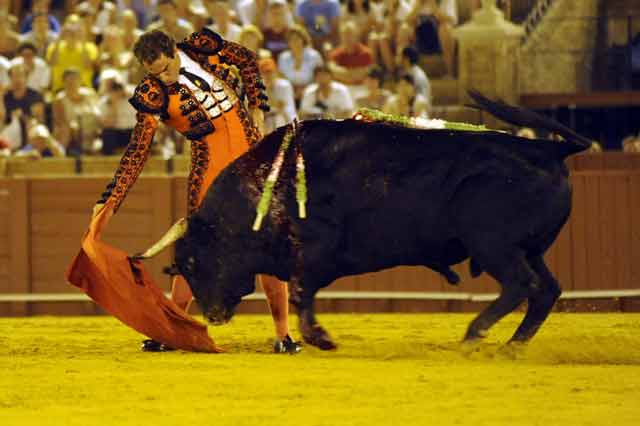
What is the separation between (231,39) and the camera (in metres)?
12.5

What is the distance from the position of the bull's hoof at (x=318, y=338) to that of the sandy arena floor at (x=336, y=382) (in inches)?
3.6

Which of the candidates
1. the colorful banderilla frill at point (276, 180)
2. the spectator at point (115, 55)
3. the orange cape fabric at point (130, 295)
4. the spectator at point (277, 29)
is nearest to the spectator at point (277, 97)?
the spectator at point (277, 29)

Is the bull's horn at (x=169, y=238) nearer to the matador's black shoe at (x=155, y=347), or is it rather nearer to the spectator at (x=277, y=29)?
the matador's black shoe at (x=155, y=347)

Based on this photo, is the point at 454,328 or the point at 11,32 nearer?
the point at 454,328

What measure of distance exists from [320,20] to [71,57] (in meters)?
1.99

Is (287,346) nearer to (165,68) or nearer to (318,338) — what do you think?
(318,338)

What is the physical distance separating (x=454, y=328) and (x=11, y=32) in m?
6.30

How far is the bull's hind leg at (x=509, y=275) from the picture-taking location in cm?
661

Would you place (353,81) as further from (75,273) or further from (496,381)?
(496,381)

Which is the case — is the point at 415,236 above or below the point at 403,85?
below

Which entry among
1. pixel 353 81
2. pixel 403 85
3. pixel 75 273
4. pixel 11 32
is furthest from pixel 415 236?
pixel 11 32

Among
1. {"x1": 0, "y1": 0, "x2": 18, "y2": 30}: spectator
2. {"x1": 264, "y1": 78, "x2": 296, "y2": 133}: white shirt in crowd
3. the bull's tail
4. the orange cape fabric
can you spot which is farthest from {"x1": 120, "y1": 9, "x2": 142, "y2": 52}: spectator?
the bull's tail

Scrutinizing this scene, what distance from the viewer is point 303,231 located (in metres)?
6.83

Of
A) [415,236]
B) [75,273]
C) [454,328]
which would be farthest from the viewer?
[454,328]
